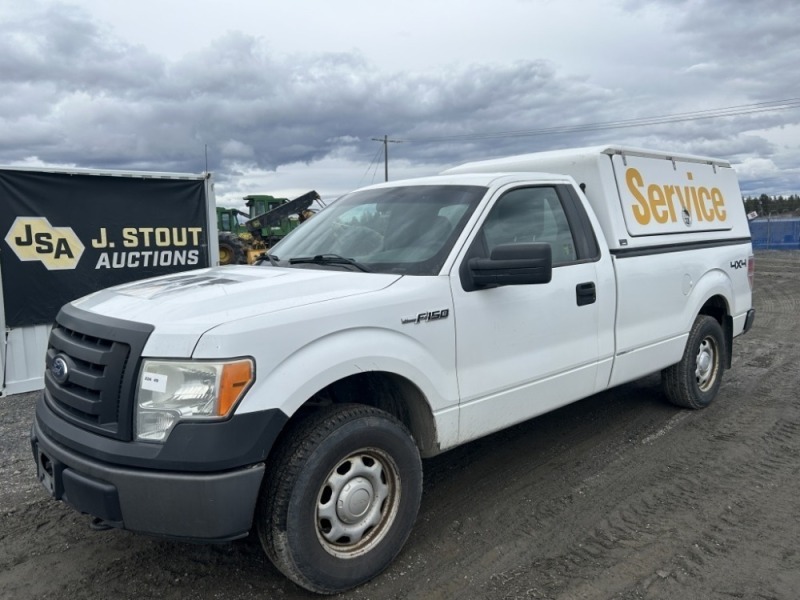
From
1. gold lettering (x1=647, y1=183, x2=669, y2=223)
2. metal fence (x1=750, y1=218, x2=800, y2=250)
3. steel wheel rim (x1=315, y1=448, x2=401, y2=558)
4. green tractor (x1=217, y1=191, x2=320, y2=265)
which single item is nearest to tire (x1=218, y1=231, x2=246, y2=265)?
green tractor (x1=217, y1=191, x2=320, y2=265)

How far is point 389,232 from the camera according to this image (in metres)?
3.96

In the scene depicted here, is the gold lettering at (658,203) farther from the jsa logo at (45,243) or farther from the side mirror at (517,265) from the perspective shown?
the jsa logo at (45,243)

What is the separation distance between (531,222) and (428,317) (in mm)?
1319

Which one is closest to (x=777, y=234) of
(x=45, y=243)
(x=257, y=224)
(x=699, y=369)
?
(x=257, y=224)

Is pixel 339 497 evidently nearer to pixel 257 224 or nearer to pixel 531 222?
pixel 531 222

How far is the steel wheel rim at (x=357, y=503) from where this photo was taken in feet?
9.95

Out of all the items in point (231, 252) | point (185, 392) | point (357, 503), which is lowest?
point (357, 503)

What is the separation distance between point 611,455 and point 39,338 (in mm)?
6314

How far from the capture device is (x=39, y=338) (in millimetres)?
7457

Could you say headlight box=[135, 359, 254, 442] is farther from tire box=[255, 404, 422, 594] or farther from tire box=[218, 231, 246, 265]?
Result: tire box=[218, 231, 246, 265]

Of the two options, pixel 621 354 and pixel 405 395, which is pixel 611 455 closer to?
pixel 621 354

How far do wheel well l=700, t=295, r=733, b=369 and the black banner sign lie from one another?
6.46 metres

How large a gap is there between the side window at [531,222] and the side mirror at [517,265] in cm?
32

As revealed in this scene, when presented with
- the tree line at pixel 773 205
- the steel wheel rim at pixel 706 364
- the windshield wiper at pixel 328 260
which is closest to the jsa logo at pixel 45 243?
the windshield wiper at pixel 328 260
